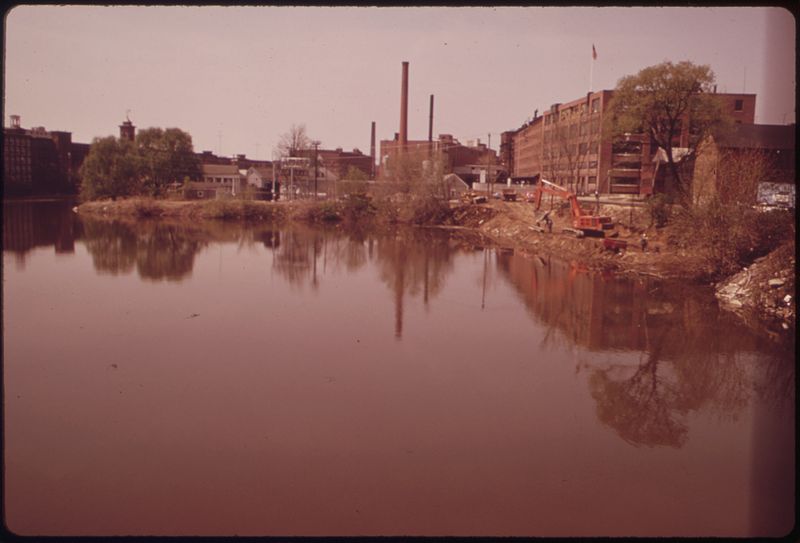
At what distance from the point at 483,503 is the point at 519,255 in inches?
773

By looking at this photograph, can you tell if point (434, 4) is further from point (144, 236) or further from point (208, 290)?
point (144, 236)

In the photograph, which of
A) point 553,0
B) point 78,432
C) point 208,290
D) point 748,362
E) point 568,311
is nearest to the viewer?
point 553,0

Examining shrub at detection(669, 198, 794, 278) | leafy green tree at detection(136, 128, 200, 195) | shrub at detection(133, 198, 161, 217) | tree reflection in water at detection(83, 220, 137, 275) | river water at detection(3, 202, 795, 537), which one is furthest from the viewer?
leafy green tree at detection(136, 128, 200, 195)

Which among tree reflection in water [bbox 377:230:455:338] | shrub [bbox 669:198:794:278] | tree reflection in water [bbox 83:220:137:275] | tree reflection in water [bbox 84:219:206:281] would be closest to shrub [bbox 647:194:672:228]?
shrub [bbox 669:198:794:278]

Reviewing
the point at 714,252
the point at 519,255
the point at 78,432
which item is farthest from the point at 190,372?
the point at 519,255

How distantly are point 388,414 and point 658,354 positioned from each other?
5.75 metres

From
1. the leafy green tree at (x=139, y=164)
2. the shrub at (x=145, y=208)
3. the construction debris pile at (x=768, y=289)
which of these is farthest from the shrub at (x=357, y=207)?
the construction debris pile at (x=768, y=289)

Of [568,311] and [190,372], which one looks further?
[568,311]

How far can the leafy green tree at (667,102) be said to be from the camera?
24766mm

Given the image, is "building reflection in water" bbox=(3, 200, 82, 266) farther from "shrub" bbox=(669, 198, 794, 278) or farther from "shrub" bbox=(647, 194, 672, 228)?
"shrub" bbox=(647, 194, 672, 228)

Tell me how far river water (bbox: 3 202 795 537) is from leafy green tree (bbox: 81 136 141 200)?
32.7 meters

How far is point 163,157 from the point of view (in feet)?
157

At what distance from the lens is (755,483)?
6.16 metres

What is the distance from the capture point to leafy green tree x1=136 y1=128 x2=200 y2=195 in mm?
47344
